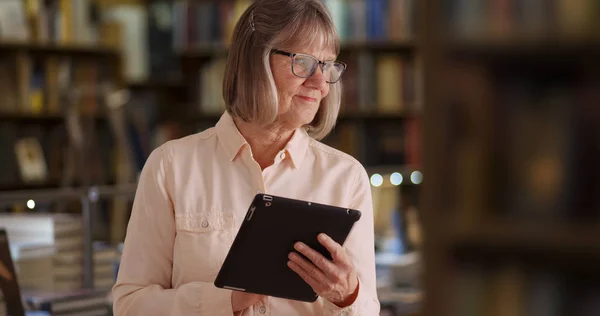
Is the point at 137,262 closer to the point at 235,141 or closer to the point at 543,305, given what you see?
the point at 235,141

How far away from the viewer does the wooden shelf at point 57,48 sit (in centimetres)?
502

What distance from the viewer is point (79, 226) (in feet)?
8.93

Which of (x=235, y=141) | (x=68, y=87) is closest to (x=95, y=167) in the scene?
(x=68, y=87)

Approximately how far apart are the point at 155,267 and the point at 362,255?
38 centimetres

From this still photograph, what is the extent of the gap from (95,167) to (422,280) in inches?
186

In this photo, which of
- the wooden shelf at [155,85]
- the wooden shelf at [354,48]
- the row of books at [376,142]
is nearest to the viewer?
the wooden shelf at [354,48]

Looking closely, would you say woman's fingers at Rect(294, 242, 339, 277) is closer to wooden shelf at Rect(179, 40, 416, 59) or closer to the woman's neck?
the woman's neck

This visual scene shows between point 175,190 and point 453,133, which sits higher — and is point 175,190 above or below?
below

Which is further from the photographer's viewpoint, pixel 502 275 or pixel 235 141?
pixel 235 141

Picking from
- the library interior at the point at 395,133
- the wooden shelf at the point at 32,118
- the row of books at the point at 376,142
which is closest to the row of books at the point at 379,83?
the library interior at the point at 395,133

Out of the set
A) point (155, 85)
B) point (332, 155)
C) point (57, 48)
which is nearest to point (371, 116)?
point (155, 85)

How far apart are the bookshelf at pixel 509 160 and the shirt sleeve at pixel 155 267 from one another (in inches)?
29.5

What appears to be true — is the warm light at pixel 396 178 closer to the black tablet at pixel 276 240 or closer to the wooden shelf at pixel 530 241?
the black tablet at pixel 276 240

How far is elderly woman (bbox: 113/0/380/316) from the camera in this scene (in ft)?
5.35
